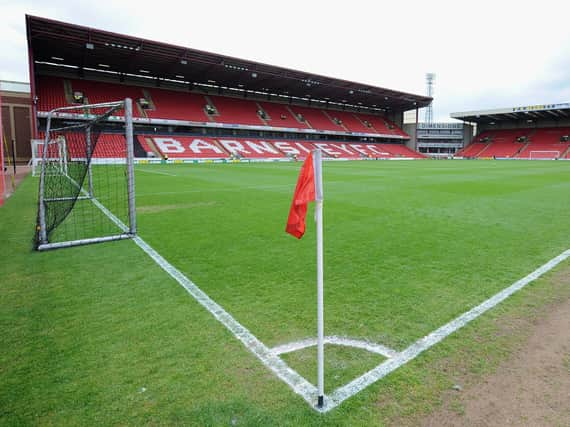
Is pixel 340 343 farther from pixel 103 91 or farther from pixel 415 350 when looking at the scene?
pixel 103 91

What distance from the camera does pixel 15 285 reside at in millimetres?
4586

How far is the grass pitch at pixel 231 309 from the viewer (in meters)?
2.44

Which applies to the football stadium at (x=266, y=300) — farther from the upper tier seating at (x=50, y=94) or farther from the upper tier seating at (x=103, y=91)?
the upper tier seating at (x=103, y=91)

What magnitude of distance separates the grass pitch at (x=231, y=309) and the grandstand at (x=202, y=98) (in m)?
26.1

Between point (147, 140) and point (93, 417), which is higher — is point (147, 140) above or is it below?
above

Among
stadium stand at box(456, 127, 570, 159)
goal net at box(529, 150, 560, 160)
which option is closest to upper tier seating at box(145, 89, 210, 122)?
stadium stand at box(456, 127, 570, 159)

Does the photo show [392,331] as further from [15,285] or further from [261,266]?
[15,285]

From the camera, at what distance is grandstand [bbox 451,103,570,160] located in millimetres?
57088

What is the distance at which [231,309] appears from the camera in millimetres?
3811

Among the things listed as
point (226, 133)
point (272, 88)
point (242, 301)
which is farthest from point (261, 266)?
point (272, 88)

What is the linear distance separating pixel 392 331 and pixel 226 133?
47.8m

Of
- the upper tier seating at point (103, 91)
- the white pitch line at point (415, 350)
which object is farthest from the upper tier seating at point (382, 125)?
the white pitch line at point (415, 350)

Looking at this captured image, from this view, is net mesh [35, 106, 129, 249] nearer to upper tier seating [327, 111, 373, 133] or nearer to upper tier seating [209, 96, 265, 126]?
upper tier seating [209, 96, 265, 126]

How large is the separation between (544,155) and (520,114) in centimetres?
811
